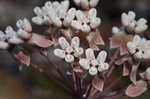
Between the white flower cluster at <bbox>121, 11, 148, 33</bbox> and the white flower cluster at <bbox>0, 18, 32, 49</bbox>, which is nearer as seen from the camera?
the white flower cluster at <bbox>0, 18, 32, 49</bbox>

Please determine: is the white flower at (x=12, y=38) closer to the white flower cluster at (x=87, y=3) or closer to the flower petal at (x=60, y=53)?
the flower petal at (x=60, y=53)

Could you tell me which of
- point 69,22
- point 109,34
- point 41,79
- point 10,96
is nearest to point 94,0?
point 69,22

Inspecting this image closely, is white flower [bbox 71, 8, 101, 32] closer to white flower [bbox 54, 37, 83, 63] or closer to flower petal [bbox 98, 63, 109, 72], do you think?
white flower [bbox 54, 37, 83, 63]

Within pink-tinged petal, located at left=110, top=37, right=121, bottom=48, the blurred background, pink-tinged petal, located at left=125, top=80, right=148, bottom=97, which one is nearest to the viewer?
pink-tinged petal, located at left=125, top=80, right=148, bottom=97

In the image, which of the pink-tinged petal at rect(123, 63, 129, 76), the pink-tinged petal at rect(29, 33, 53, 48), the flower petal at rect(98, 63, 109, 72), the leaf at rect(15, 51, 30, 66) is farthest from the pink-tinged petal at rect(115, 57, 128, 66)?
the leaf at rect(15, 51, 30, 66)

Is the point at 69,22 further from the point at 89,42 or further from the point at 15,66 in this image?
the point at 15,66
